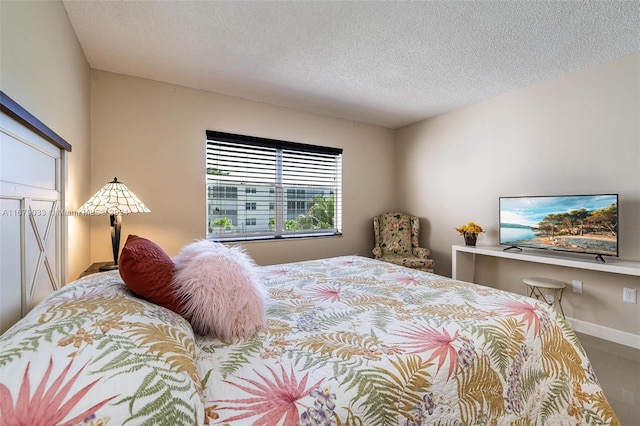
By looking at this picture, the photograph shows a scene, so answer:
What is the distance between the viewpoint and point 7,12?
1052 millimetres

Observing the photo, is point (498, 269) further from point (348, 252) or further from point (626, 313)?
point (348, 252)

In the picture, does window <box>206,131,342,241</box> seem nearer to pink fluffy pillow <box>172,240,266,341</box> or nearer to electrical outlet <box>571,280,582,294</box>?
pink fluffy pillow <box>172,240,266,341</box>

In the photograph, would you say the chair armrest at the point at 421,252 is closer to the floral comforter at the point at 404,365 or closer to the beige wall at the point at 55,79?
the floral comforter at the point at 404,365

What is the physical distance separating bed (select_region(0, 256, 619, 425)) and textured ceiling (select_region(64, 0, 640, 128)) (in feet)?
5.92

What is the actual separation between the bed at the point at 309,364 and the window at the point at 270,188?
2.03 m

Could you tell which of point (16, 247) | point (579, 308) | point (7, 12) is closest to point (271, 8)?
point (7, 12)

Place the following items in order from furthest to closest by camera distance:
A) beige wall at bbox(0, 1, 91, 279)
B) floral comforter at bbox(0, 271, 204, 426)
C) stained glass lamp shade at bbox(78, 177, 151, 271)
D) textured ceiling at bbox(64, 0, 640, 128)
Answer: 1. stained glass lamp shade at bbox(78, 177, 151, 271)
2. textured ceiling at bbox(64, 0, 640, 128)
3. beige wall at bbox(0, 1, 91, 279)
4. floral comforter at bbox(0, 271, 204, 426)

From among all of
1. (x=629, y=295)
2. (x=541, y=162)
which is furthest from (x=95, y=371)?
(x=541, y=162)

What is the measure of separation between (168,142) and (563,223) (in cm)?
392

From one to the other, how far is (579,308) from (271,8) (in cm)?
367

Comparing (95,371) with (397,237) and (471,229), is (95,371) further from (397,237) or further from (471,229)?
(397,237)

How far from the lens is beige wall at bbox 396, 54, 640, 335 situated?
94.7 inches

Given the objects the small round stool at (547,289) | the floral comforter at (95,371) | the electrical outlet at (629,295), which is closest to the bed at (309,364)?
the floral comforter at (95,371)

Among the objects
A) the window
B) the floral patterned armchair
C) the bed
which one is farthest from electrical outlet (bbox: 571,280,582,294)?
the window
